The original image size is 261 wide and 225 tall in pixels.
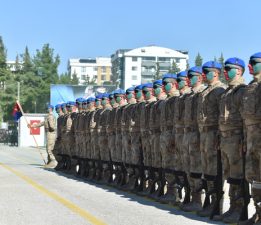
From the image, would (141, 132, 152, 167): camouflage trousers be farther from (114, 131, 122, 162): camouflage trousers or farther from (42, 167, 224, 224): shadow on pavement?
(114, 131, 122, 162): camouflage trousers

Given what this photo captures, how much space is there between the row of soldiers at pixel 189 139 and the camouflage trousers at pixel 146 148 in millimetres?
20

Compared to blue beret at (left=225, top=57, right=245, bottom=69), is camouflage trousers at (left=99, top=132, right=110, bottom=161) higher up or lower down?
lower down

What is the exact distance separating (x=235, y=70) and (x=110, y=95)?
712cm

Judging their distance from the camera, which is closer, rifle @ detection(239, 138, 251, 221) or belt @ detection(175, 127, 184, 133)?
rifle @ detection(239, 138, 251, 221)

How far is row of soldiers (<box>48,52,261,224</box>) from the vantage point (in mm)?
8399

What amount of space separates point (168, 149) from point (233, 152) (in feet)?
8.47

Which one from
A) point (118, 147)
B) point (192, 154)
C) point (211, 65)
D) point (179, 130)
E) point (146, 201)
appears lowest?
point (146, 201)

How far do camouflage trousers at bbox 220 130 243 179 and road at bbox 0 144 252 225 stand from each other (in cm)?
80

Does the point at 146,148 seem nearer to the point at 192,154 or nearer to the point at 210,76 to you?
the point at 192,154

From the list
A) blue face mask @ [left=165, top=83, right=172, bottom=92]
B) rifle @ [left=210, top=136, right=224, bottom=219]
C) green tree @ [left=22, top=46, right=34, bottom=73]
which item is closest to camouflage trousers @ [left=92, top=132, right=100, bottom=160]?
blue face mask @ [left=165, top=83, right=172, bottom=92]

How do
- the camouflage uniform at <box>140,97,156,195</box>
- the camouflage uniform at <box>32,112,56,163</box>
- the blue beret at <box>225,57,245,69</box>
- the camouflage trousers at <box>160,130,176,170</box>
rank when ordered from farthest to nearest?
the camouflage uniform at <box>32,112,56,163</box>, the camouflage uniform at <box>140,97,156,195</box>, the camouflage trousers at <box>160,130,176,170</box>, the blue beret at <box>225,57,245,69</box>

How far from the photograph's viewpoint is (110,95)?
51.7 feet

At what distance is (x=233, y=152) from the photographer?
8789 millimetres

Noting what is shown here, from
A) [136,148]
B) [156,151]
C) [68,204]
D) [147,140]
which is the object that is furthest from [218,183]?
[136,148]
